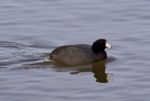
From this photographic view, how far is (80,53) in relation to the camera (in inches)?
617

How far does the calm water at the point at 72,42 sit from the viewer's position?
13.2 meters

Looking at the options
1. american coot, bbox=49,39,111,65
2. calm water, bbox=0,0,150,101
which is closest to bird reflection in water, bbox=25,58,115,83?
calm water, bbox=0,0,150,101

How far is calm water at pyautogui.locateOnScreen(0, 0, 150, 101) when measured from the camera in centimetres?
1323

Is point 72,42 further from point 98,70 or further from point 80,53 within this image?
point 98,70

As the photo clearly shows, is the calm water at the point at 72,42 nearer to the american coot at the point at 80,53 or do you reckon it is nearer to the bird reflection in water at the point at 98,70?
the bird reflection in water at the point at 98,70

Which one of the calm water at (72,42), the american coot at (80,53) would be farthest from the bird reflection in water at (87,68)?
the american coot at (80,53)

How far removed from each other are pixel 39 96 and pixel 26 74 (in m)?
1.73

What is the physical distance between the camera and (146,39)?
1669cm

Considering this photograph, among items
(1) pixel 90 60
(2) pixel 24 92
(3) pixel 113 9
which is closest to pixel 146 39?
(1) pixel 90 60

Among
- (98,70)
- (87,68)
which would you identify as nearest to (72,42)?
(87,68)

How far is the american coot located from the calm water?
22cm

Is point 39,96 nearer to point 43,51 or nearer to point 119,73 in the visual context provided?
point 119,73

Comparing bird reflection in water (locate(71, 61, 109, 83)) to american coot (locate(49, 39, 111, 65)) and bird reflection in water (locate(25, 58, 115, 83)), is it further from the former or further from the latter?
american coot (locate(49, 39, 111, 65))

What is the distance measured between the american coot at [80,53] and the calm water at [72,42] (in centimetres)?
22
